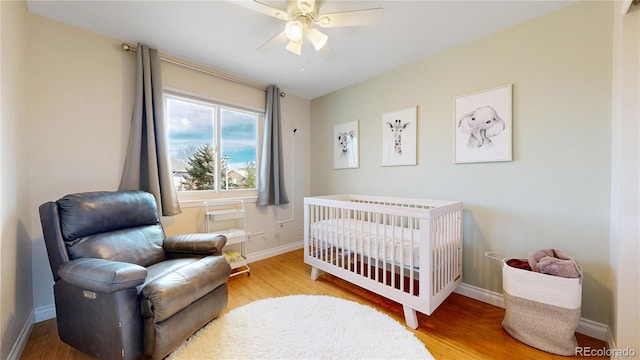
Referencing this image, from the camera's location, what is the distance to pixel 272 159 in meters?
3.23

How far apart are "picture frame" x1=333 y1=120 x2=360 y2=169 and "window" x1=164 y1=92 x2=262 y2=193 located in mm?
1146

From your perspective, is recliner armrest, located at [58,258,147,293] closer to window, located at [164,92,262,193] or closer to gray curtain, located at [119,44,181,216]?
gray curtain, located at [119,44,181,216]

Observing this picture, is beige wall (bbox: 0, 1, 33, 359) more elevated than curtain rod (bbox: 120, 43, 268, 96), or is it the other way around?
curtain rod (bbox: 120, 43, 268, 96)

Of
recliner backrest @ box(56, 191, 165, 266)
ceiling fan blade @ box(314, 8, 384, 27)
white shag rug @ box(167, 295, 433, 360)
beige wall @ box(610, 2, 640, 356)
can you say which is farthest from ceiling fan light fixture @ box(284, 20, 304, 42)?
white shag rug @ box(167, 295, 433, 360)

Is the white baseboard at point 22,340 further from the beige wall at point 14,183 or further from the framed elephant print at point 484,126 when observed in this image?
the framed elephant print at point 484,126

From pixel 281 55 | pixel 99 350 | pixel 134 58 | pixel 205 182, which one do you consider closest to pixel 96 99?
pixel 134 58

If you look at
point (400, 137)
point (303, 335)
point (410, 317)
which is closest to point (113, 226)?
point (303, 335)

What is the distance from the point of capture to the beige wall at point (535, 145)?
5.38 ft

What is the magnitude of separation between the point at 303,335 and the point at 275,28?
7.99 ft

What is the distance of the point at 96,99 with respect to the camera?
82.2 inches

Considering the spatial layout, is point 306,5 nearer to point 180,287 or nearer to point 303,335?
point 180,287

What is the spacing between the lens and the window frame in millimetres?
2576

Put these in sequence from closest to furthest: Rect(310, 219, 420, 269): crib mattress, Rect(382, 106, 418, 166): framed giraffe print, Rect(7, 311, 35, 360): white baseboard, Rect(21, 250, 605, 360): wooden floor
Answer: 1. Rect(7, 311, 35, 360): white baseboard
2. Rect(21, 250, 605, 360): wooden floor
3. Rect(310, 219, 420, 269): crib mattress
4. Rect(382, 106, 418, 166): framed giraffe print

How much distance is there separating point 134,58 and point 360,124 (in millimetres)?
2549
